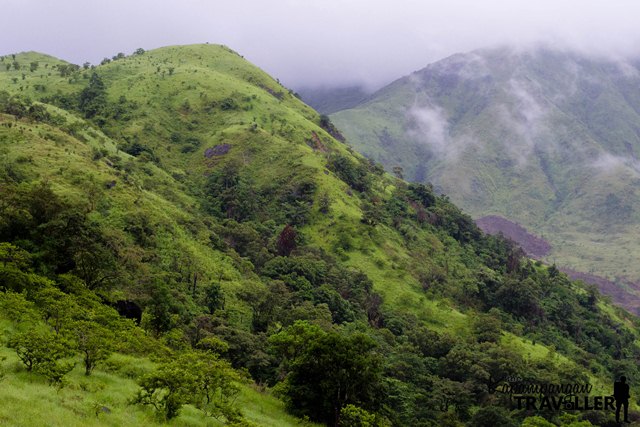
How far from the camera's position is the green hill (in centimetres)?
3195

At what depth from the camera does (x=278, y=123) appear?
14625 cm

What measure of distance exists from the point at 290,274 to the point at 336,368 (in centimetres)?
4220

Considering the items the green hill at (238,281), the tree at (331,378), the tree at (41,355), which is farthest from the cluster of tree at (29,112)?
the tree at (41,355)

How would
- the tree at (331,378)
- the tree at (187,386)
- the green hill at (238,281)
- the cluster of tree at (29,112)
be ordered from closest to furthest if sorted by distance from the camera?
the tree at (187,386)
the green hill at (238,281)
the tree at (331,378)
the cluster of tree at (29,112)

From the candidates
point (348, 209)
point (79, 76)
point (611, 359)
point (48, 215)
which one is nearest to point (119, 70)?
point (79, 76)

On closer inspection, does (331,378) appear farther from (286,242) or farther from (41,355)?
(286,242)

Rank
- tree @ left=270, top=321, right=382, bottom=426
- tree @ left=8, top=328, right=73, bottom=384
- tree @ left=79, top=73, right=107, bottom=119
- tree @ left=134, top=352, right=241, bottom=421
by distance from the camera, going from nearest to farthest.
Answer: tree @ left=8, top=328, right=73, bottom=384, tree @ left=134, top=352, right=241, bottom=421, tree @ left=270, top=321, right=382, bottom=426, tree @ left=79, top=73, right=107, bottom=119

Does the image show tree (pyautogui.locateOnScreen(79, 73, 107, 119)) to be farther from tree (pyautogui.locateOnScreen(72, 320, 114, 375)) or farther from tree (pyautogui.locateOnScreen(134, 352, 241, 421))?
tree (pyautogui.locateOnScreen(134, 352, 241, 421))

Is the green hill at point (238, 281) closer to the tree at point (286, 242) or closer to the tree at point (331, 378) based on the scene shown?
the tree at point (331, 378)

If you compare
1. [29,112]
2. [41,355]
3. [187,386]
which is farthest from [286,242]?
[41,355]

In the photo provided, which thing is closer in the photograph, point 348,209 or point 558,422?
point 558,422

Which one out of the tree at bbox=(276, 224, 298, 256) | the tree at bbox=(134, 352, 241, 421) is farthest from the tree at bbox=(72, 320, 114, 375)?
the tree at bbox=(276, 224, 298, 256)

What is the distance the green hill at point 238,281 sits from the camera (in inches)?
1258

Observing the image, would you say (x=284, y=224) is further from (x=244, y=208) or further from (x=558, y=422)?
(x=558, y=422)
